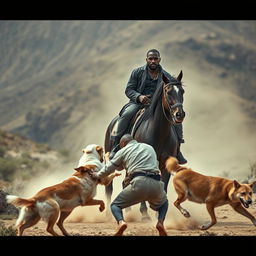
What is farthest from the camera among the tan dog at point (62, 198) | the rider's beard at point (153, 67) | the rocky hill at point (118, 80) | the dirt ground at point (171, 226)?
the rocky hill at point (118, 80)

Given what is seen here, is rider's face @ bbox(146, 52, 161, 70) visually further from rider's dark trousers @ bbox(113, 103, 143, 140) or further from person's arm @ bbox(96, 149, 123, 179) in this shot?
person's arm @ bbox(96, 149, 123, 179)

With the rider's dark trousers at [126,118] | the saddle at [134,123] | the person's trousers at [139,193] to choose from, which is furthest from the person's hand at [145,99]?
the person's trousers at [139,193]

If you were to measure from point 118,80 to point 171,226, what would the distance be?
7322cm

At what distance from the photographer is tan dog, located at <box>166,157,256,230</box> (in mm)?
14734

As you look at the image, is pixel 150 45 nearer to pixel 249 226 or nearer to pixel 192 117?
pixel 192 117

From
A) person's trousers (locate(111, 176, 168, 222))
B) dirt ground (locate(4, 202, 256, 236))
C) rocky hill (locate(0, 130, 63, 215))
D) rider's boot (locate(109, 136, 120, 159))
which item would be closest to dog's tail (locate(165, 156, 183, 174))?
dirt ground (locate(4, 202, 256, 236))

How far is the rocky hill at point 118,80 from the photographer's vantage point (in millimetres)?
74875

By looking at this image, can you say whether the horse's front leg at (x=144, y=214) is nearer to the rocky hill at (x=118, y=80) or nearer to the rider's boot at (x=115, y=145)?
the rider's boot at (x=115, y=145)

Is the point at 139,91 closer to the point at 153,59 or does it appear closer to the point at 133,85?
the point at 133,85

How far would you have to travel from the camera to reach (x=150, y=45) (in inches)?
3821

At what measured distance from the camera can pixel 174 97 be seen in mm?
15945

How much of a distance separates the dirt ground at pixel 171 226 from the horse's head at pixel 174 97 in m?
1.95

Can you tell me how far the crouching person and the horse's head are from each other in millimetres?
2053
